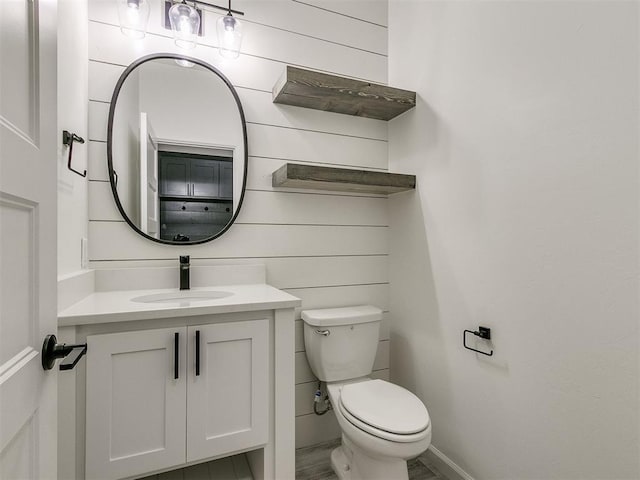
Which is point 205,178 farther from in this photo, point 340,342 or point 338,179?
point 340,342

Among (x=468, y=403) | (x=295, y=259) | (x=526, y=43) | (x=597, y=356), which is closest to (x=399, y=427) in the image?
(x=468, y=403)

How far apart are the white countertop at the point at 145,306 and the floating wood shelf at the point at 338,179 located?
580mm

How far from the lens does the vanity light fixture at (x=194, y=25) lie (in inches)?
64.6

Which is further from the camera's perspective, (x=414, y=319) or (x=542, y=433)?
(x=414, y=319)

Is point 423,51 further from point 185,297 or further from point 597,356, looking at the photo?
point 185,297

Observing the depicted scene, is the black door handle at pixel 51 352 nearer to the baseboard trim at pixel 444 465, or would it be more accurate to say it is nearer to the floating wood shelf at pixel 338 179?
the floating wood shelf at pixel 338 179

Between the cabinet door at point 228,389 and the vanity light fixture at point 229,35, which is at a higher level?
the vanity light fixture at point 229,35

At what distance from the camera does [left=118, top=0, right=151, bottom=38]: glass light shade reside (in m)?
1.55

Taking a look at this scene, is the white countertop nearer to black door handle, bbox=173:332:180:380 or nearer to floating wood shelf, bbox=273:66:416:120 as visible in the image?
black door handle, bbox=173:332:180:380

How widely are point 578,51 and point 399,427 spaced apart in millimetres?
1450

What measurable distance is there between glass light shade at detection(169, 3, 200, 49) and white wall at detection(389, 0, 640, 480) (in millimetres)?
1165

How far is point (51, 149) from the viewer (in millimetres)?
762

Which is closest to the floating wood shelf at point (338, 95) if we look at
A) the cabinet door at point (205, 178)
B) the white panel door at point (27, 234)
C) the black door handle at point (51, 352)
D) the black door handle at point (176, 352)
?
the cabinet door at point (205, 178)

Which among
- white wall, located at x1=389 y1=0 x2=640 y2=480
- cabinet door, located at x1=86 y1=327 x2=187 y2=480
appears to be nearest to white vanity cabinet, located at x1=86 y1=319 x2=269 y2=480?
cabinet door, located at x1=86 y1=327 x2=187 y2=480
